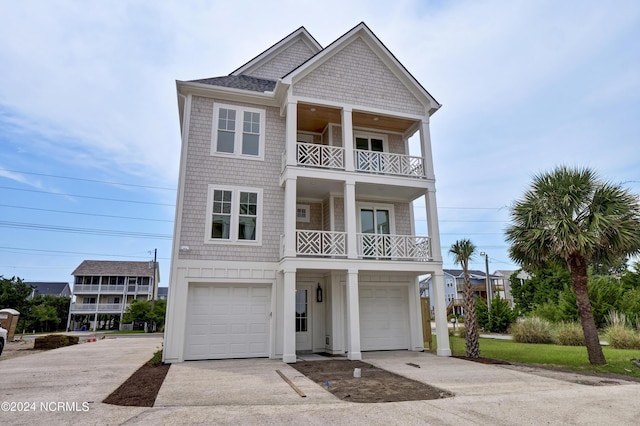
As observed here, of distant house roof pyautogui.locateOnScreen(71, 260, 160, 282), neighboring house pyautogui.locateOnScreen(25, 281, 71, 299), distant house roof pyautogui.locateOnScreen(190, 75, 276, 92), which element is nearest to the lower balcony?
distant house roof pyautogui.locateOnScreen(190, 75, 276, 92)

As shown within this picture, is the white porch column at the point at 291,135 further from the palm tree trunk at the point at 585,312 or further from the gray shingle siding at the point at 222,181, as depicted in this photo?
the palm tree trunk at the point at 585,312

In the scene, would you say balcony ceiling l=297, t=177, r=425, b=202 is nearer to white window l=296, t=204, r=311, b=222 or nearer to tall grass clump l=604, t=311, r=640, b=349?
white window l=296, t=204, r=311, b=222

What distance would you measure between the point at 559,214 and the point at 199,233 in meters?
10.6

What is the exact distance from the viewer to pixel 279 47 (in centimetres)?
1537

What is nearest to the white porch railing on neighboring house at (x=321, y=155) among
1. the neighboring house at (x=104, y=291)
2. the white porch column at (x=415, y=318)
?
the white porch column at (x=415, y=318)

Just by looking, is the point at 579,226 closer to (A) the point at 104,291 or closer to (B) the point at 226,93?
(B) the point at 226,93

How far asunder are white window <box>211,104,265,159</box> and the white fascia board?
0.30 m

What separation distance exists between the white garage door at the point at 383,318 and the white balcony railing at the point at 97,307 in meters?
44.6

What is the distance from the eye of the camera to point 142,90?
18.1m

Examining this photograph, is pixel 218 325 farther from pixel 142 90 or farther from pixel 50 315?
pixel 50 315

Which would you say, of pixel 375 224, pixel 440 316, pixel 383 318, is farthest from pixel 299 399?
pixel 375 224

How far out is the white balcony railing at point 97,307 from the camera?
44531 mm

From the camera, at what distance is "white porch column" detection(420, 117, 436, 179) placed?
12805mm

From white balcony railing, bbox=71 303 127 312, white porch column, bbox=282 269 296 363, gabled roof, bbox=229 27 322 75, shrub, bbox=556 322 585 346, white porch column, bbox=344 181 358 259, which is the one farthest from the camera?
white balcony railing, bbox=71 303 127 312
